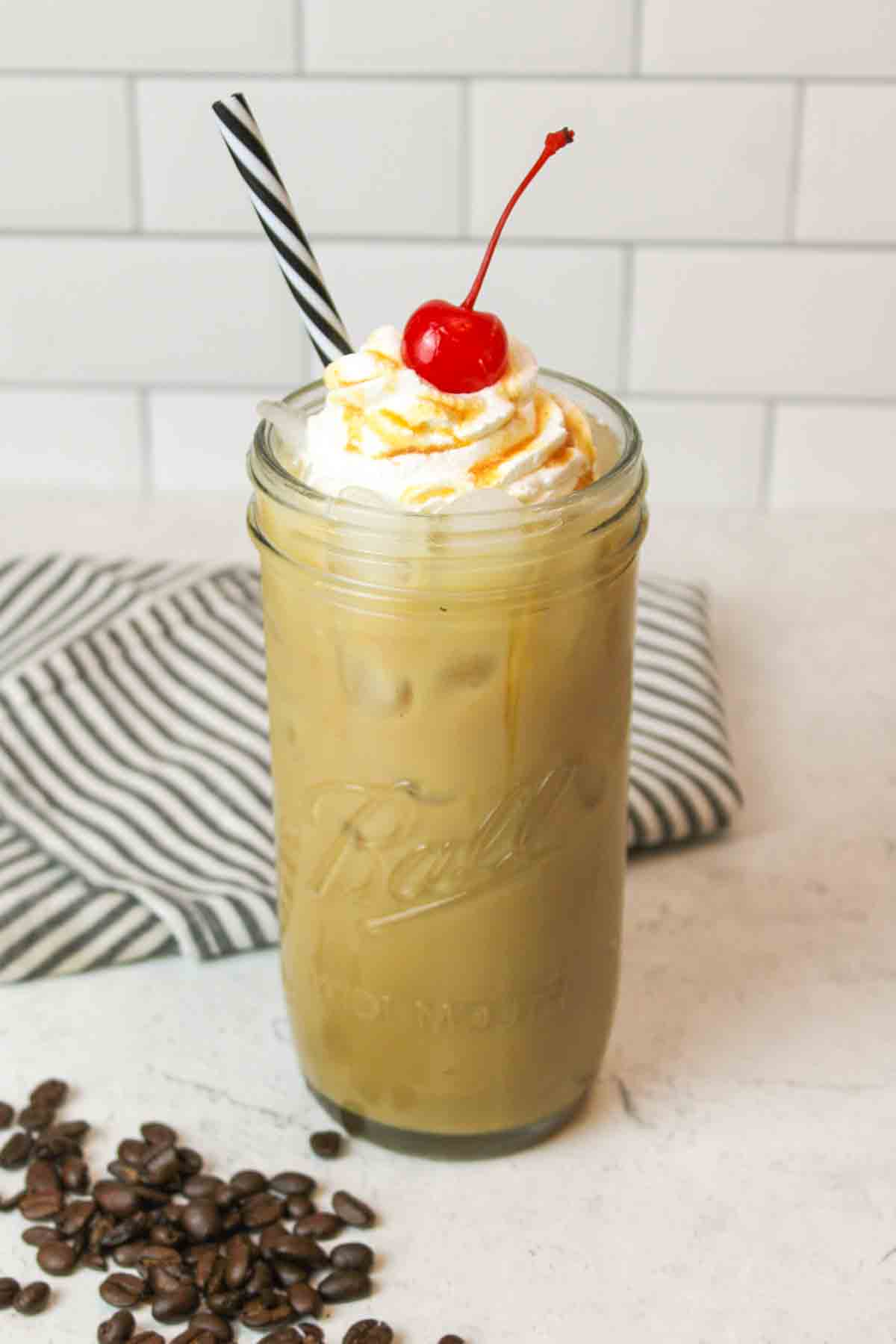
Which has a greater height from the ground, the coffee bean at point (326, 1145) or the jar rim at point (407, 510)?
the jar rim at point (407, 510)

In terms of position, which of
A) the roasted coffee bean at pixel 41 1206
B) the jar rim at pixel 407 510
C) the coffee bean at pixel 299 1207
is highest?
the jar rim at pixel 407 510

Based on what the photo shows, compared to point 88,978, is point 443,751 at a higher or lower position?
higher

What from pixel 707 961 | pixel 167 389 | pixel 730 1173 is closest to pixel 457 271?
pixel 167 389

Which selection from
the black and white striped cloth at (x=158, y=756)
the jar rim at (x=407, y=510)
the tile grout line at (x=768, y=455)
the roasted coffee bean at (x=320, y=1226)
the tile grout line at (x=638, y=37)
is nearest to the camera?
the jar rim at (x=407, y=510)

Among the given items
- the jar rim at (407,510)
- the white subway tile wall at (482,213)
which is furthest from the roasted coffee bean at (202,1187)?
the white subway tile wall at (482,213)

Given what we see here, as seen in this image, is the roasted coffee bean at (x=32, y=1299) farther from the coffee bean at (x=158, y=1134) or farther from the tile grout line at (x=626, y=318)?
the tile grout line at (x=626, y=318)

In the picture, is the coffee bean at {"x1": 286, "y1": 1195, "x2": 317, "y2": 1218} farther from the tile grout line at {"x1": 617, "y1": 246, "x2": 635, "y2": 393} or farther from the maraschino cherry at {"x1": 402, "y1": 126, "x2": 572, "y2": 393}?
the tile grout line at {"x1": 617, "y1": 246, "x2": 635, "y2": 393}

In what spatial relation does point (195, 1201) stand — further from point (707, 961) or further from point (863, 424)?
point (863, 424)

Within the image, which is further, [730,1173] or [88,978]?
[88,978]
